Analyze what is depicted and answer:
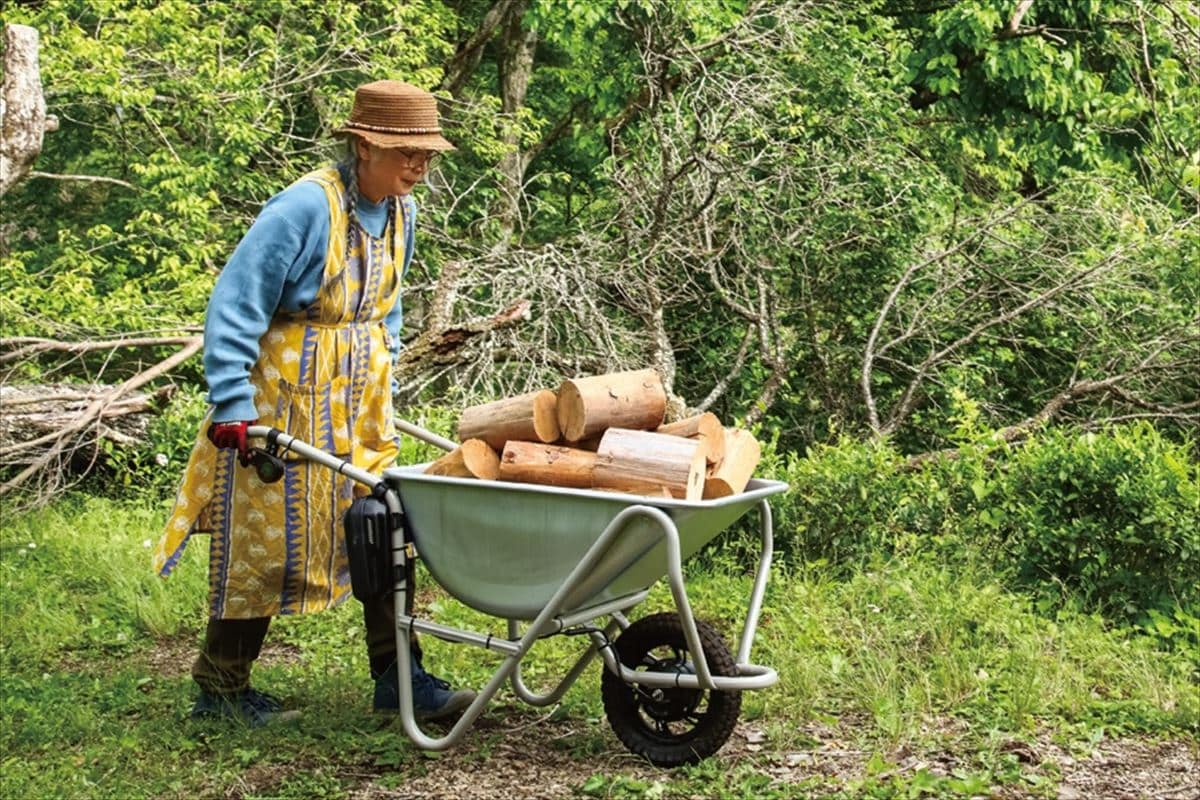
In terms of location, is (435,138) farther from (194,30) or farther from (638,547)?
(194,30)

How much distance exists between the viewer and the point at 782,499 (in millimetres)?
5988

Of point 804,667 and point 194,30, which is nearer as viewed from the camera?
point 804,667

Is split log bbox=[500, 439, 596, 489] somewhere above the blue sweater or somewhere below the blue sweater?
below

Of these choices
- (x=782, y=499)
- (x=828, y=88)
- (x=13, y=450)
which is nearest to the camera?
(x=782, y=499)

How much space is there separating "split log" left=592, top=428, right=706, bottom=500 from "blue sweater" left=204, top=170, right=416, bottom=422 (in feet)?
3.15

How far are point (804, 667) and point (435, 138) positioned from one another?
202 cm

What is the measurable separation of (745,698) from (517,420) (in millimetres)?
1297

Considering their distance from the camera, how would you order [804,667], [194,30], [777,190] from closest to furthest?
[804,667]
[777,190]
[194,30]

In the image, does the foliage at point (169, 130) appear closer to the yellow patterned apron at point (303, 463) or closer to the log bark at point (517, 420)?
the yellow patterned apron at point (303, 463)

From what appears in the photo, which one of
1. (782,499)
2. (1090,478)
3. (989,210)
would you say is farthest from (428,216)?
(1090,478)

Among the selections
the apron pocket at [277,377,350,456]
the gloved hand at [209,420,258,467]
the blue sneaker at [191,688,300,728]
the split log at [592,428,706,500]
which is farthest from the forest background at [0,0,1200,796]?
the apron pocket at [277,377,350,456]

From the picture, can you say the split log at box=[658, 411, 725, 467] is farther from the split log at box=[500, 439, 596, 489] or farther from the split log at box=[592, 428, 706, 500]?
the split log at box=[500, 439, 596, 489]

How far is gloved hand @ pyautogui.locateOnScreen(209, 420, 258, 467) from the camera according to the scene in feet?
12.4

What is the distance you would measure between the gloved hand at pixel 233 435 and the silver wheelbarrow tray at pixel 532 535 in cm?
39
